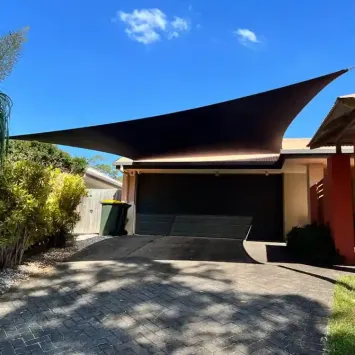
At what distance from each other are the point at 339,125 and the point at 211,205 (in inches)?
263

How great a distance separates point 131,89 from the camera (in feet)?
49.8

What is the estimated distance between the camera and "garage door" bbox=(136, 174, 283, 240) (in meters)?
11.6

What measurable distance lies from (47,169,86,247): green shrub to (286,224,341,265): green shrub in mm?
5754

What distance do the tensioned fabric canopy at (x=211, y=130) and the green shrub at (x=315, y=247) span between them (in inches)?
90.1

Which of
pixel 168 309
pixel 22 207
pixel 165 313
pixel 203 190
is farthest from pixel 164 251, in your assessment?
pixel 203 190

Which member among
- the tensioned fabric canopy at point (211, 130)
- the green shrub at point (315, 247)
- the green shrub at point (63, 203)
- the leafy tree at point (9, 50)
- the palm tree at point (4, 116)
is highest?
the leafy tree at point (9, 50)

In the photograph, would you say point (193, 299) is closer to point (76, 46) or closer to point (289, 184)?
point (289, 184)

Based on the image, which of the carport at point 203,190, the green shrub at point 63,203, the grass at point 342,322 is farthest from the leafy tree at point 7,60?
the grass at point 342,322

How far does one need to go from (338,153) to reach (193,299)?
503cm

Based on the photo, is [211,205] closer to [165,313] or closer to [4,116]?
[165,313]

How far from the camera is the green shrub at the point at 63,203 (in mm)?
7207

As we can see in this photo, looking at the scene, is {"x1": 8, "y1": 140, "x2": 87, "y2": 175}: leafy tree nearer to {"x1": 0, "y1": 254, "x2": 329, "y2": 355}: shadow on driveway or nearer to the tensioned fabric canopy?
the tensioned fabric canopy

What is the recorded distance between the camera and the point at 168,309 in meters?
3.93

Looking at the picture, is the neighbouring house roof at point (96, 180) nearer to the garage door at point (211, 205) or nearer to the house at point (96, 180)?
the house at point (96, 180)
